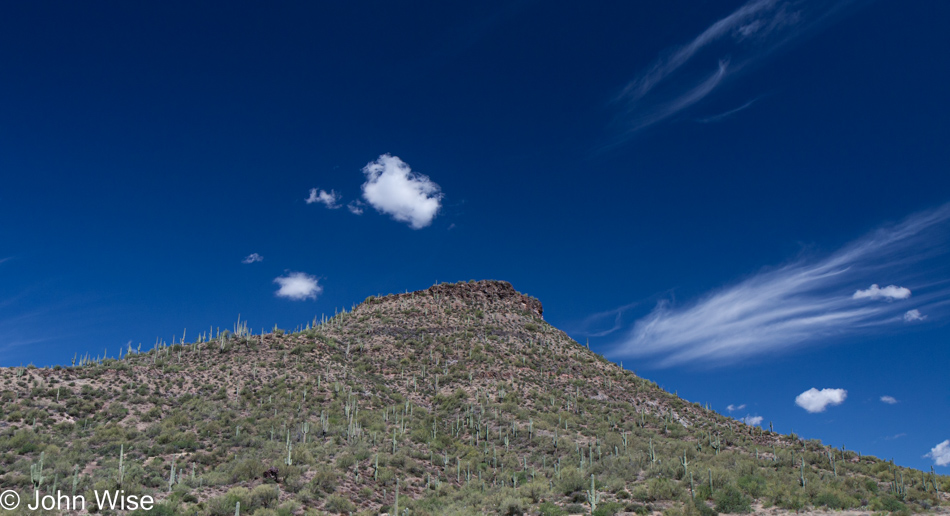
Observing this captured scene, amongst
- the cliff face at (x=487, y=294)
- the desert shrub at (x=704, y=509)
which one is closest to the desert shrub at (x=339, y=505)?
the desert shrub at (x=704, y=509)

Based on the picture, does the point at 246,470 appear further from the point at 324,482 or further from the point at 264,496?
the point at 324,482

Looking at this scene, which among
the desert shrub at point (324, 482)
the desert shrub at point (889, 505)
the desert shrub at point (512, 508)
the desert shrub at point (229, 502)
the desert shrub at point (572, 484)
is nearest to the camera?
the desert shrub at point (229, 502)

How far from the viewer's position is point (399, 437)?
35.3 metres

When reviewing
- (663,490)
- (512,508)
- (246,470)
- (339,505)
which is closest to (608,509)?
(663,490)

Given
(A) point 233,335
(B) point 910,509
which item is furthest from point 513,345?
(B) point 910,509

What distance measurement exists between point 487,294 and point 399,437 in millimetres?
33618

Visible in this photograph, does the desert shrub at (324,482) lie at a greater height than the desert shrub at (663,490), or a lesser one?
greater

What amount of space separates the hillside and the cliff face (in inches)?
375

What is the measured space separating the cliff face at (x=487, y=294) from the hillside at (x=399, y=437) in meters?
9.53

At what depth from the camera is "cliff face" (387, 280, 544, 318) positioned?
6626cm

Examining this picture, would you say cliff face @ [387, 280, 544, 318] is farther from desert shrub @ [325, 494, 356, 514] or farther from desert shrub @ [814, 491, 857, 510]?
desert shrub @ [814, 491, 857, 510]

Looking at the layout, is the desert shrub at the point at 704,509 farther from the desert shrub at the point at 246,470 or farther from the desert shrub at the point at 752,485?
the desert shrub at the point at 246,470

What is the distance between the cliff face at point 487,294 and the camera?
66256mm

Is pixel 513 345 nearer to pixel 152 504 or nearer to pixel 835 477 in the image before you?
pixel 835 477
